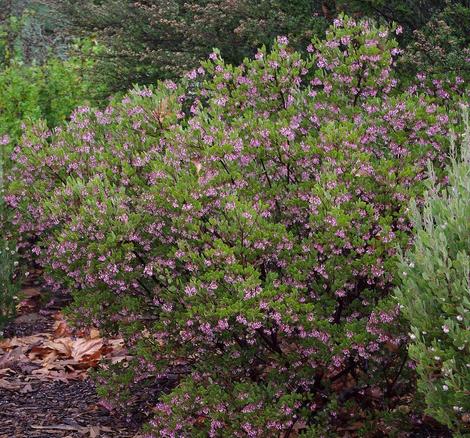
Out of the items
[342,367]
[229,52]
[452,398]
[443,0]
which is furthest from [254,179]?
[229,52]

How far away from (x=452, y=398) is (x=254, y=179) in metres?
1.60

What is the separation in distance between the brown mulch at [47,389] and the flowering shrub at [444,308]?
2.09 meters

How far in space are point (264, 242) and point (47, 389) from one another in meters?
2.24

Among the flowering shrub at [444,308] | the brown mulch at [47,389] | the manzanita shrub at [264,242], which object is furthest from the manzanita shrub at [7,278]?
the flowering shrub at [444,308]

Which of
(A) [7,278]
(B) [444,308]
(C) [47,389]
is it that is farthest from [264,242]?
(A) [7,278]

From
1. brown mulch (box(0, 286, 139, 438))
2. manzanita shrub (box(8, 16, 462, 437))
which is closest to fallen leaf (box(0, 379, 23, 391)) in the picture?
brown mulch (box(0, 286, 139, 438))

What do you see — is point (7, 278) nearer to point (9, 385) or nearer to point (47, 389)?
point (9, 385)

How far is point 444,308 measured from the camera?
2.78 m

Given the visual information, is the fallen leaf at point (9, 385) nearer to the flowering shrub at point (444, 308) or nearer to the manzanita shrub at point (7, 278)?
the manzanita shrub at point (7, 278)

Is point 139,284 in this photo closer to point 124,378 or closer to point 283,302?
point 124,378

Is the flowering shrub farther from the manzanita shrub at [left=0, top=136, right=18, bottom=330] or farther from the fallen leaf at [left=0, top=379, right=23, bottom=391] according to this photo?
the manzanita shrub at [left=0, top=136, right=18, bottom=330]

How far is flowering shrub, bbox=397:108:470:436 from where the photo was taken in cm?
275

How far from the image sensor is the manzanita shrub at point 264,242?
141 inches

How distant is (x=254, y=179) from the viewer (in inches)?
159
